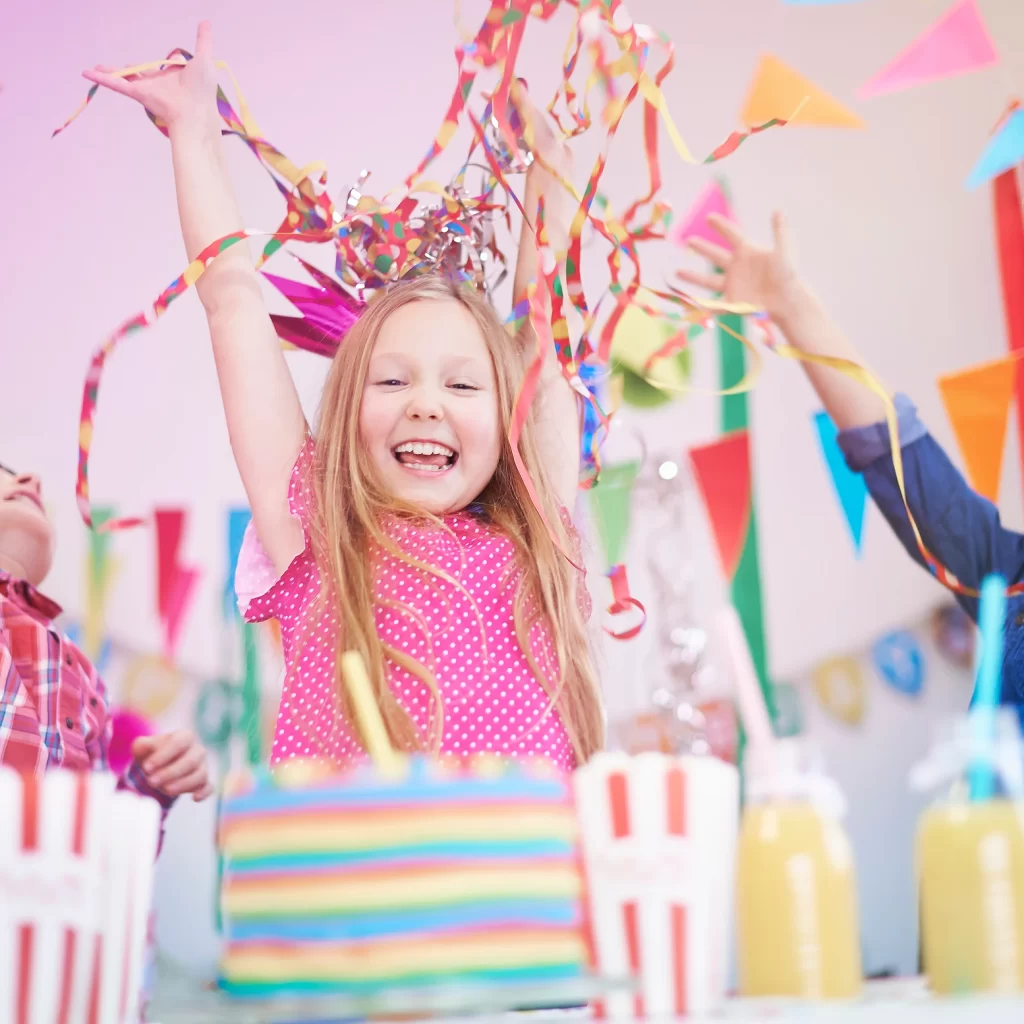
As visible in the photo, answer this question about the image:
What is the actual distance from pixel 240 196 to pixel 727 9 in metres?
0.86

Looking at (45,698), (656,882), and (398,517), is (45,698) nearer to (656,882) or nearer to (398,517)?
(398,517)

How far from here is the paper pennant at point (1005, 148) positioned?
1832 mm

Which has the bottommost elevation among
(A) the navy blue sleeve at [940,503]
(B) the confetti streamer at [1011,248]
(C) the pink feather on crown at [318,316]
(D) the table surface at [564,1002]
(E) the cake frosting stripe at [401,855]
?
(D) the table surface at [564,1002]

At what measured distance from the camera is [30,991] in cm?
47

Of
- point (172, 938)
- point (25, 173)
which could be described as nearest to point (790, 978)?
point (172, 938)

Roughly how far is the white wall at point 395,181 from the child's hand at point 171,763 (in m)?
0.43

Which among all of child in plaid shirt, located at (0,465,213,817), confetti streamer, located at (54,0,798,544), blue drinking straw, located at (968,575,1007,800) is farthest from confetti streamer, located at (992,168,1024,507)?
blue drinking straw, located at (968,575,1007,800)

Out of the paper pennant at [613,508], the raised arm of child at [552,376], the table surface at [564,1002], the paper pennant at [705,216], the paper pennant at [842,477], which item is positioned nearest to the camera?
the table surface at [564,1002]

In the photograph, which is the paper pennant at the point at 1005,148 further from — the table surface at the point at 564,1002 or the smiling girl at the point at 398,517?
the table surface at the point at 564,1002

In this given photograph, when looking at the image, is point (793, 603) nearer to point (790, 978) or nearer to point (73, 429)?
point (73, 429)

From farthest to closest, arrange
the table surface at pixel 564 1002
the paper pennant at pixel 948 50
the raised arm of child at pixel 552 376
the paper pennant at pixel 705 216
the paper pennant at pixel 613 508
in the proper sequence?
the paper pennant at pixel 613 508
the paper pennant at pixel 705 216
the paper pennant at pixel 948 50
the raised arm of child at pixel 552 376
the table surface at pixel 564 1002

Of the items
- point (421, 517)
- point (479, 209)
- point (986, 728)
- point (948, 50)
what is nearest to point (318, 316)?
point (479, 209)

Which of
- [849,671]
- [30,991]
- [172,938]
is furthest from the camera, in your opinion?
[849,671]

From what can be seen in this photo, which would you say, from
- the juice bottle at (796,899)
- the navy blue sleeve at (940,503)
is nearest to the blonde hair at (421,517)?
the navy blue sleeve at (940,503)
